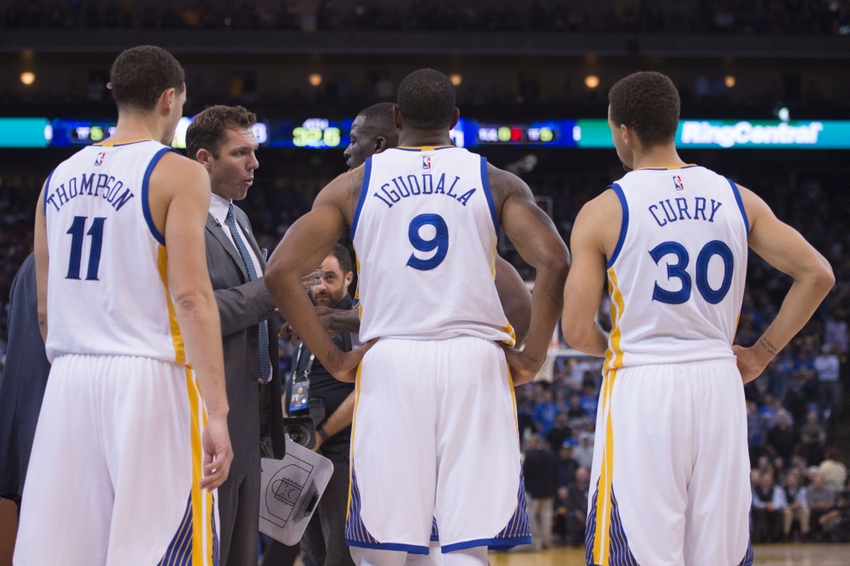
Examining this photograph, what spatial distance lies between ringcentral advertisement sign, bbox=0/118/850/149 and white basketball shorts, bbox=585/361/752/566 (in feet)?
66.1

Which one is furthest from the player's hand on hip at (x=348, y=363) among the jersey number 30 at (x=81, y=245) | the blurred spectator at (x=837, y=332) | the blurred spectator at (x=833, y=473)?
the blurred spectator at (x=837, y=332)

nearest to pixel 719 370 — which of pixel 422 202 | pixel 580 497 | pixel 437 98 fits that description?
pixel 422 202

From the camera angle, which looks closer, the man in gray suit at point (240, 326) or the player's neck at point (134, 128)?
the player's neck at point (134, 128)

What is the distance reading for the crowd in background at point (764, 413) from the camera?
12.5m

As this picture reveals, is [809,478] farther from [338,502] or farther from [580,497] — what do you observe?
[338,502]

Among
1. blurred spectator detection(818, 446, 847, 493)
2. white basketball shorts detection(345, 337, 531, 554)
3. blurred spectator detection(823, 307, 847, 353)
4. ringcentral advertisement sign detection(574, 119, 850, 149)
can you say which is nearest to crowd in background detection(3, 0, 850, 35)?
ringcentral advertisement sign detection(574, 119, 850, 149)

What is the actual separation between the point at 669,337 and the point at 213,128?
7.21ft

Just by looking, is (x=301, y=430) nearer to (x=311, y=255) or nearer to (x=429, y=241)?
(x=311, y=255)

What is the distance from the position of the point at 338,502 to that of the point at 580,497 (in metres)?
8.54

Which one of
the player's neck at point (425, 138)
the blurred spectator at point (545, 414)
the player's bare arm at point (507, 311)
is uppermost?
the player's neck at point (425, 138)

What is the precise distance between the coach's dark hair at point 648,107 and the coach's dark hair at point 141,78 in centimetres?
164

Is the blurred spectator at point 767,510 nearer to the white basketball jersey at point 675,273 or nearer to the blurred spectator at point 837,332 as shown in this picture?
the blurred spectator at point 837,332

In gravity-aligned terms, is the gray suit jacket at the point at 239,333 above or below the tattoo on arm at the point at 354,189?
below

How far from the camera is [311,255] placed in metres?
3.38
